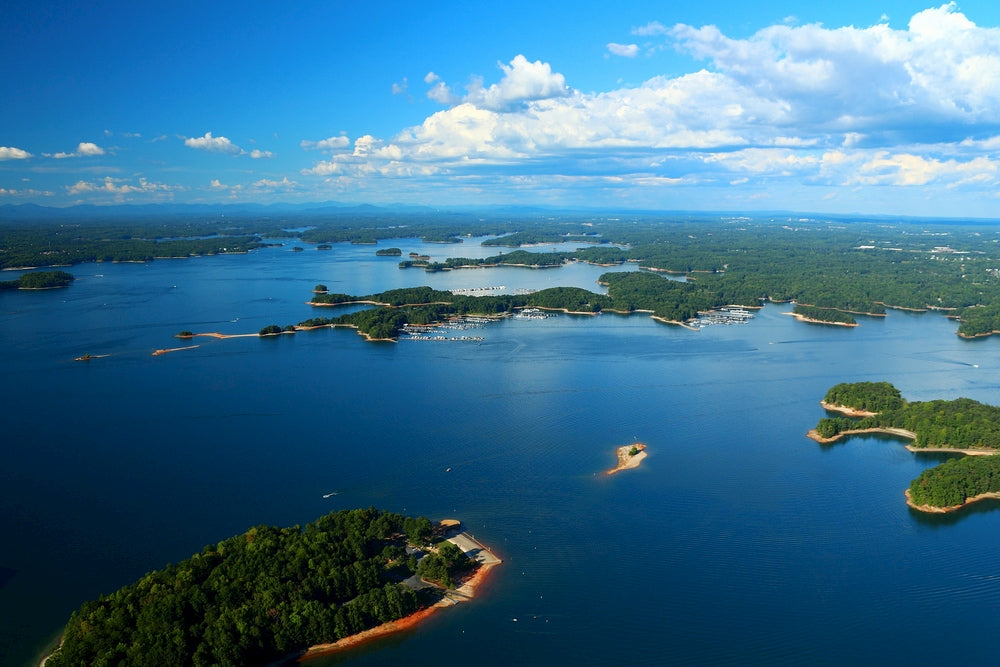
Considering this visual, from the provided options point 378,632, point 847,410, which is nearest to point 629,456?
point 378,632

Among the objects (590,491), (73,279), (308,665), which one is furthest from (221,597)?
(73,279)

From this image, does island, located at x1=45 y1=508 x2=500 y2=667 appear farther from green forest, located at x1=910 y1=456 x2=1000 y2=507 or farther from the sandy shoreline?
green forest, located at x1=910 y1=456 x2=1000 y2=507

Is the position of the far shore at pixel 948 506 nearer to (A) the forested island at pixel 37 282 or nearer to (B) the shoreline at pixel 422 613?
(B) the shoreline at pixel 422 613

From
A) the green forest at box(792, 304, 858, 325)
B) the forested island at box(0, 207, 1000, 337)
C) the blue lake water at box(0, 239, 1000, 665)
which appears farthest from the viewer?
the forested island at box(0, 207, 1000, 337)

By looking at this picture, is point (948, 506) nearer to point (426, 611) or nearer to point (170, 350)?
point (426, 611)

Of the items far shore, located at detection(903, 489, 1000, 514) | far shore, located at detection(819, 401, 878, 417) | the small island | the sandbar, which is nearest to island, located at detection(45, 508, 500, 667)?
the small island

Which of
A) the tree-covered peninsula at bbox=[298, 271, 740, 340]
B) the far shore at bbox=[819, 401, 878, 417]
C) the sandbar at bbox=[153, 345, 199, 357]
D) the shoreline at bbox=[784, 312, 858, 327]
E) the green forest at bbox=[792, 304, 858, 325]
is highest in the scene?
the tree-covered peninsula at bbox=[298, 271, 740, 340]
